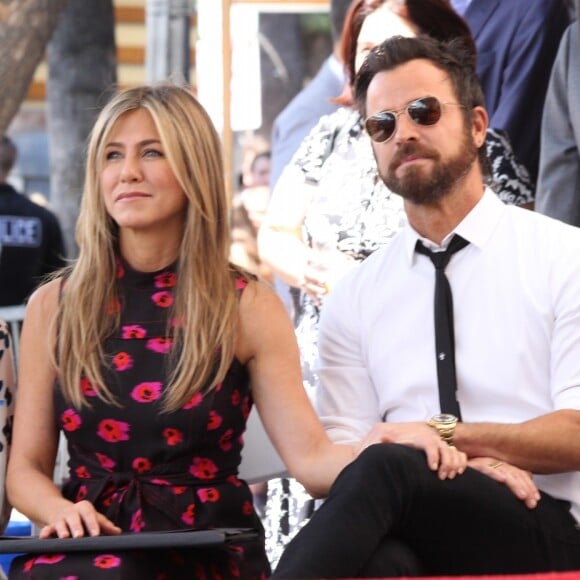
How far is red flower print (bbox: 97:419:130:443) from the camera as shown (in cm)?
318

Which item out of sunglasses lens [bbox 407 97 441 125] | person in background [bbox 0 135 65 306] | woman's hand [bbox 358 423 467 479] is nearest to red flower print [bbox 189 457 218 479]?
woman's hand [bbox 358 423 467 479]

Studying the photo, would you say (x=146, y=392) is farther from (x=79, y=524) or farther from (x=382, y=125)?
(x=382, y=125)

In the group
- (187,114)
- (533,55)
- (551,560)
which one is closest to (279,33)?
(533,55)

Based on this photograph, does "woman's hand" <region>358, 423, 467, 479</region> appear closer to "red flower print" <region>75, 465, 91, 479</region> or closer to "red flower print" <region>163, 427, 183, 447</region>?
"red flower print" <region>163, 427, 183, 447</region>

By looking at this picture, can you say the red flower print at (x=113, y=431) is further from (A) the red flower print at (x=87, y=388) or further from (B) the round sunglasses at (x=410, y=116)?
(B) the round sunglasses at (x=410, y=116)

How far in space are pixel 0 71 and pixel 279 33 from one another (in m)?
1.40

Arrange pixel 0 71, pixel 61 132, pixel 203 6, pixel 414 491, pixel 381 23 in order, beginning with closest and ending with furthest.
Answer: pixel 414 491 → pixel 381 23 → pixel 203 6 → pixel 0 71 → pixel 61 132

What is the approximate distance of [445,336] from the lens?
11.0 ft

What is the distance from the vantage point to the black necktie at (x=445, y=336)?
3.32 metres

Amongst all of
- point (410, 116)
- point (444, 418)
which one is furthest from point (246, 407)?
point (410, 116)

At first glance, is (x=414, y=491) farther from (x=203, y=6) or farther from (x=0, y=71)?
(x=0, y=71)

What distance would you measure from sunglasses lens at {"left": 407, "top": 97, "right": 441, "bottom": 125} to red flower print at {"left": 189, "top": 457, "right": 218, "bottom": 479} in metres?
0.98

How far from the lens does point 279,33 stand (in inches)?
285

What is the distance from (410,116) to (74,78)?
6709 mm
